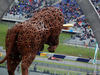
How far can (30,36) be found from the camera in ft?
23.2

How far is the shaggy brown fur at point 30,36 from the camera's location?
7117mm

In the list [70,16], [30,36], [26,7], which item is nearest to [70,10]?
[70,16]

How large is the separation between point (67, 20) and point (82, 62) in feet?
41.5

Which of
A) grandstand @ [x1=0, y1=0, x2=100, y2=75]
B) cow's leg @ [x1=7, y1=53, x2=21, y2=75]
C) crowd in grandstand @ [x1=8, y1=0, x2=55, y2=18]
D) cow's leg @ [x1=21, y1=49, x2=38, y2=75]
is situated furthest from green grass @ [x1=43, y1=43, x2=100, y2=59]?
cow's leg @ [x1=21, y1=49, x2=38, y2=75]

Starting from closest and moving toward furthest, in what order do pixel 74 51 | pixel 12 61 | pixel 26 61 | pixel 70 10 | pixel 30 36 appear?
pixel 30 36, pixel 26 61, pixel 12 61, pixel 74 51, pixel 70 10

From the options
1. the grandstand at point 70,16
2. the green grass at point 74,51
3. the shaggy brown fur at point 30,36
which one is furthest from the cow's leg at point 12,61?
the grandstand at point 70,16

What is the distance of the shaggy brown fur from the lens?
712cm

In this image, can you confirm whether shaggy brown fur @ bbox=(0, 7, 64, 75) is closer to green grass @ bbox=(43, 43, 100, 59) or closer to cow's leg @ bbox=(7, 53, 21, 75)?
cow's leg @ bbox=(7, 53, 21, 75)

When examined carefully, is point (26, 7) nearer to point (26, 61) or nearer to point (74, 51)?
point (74, 51)

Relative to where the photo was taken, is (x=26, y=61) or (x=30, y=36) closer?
(x=30, y=36)

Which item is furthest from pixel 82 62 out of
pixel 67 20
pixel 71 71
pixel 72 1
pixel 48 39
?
pixel 72 1

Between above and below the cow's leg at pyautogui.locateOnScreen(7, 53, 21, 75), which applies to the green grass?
below

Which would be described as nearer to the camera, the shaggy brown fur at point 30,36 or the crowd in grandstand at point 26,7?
the shaggy brown fur at point 30,36

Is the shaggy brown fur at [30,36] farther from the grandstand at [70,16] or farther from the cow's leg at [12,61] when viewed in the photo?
the grandstand at [70,16]
